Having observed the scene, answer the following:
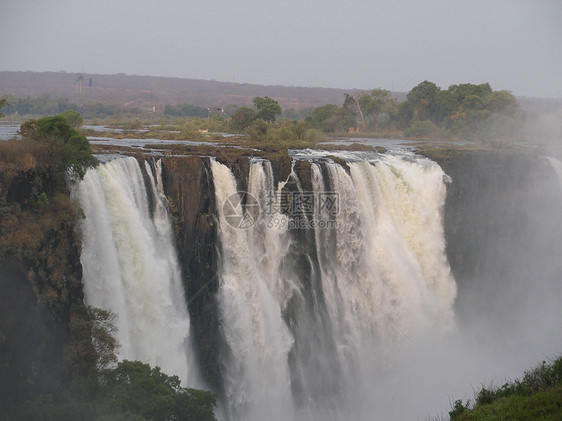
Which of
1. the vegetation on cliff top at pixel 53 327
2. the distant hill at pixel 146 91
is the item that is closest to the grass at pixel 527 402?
the vegetation on cliff top at pixel 53 327

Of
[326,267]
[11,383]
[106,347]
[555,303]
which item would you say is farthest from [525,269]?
[11,383]

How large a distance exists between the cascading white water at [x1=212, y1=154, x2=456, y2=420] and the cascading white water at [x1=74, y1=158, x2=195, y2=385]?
1.85 m

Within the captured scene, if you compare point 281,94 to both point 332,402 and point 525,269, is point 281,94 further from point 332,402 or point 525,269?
point 332,402

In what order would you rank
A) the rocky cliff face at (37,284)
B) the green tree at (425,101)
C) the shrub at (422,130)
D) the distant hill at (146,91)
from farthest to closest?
the distant hill at (146,91) < the green tree at (425,101) < the shrub at (422,130) < the rocky cliff face at (37,284)

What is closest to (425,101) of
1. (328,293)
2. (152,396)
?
(328,293)

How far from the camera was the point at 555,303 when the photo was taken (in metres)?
26.2

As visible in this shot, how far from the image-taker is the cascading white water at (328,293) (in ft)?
57.1

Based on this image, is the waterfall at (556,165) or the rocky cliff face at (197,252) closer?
the rocky cliff face at (197,252)

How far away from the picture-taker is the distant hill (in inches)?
3661

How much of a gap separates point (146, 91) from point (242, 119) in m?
75.8

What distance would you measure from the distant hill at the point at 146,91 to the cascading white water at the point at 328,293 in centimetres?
6718
